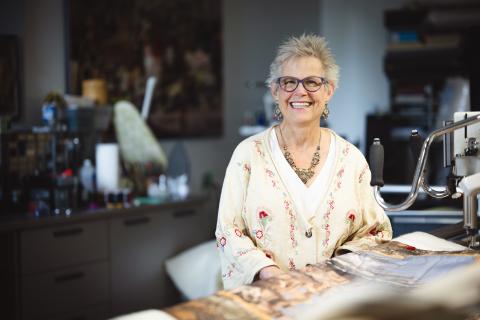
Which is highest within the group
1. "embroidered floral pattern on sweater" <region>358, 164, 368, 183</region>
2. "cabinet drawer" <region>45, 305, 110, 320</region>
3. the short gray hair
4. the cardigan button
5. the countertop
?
the short gray hair

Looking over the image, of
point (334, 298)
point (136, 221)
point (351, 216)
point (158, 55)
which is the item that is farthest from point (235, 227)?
point (158, 55)

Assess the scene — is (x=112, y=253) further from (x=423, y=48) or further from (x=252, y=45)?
(x=423, y=48)

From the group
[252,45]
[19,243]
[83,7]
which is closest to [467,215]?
[19,243]

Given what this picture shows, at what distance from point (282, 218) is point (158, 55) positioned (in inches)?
123

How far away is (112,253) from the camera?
3582 mm

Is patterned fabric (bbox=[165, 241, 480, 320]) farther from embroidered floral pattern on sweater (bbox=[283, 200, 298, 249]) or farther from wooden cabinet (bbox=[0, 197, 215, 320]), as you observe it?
wooden cabinet (bbox=[0, 197, 215, 320])

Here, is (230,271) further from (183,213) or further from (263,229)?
(183,213)

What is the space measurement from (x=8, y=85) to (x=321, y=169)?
2.39 meters

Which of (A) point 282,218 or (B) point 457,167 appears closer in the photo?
(A) point 282,218

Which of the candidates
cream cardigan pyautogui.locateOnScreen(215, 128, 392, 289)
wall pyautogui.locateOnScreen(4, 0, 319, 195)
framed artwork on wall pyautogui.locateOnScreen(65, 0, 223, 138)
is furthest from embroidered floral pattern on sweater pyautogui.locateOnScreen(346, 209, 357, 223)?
wall pyautogui.locateOnScreen(4, 0, 319, 195)

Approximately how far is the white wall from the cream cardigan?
433 cm

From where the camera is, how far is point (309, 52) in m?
1.73

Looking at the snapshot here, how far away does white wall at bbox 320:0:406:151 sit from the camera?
19.9 ft

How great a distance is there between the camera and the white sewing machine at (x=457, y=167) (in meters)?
1.57
